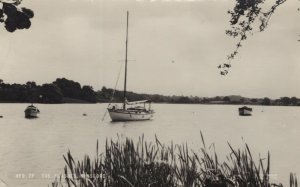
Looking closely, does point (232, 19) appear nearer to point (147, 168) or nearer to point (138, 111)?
point (147, 168)

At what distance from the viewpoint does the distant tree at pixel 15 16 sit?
8.11ft

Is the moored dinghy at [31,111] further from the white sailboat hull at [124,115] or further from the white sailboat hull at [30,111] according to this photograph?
the white sailboat hull at [124,115]

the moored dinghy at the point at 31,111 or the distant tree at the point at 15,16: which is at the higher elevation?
the distant tree at the point at 15,16

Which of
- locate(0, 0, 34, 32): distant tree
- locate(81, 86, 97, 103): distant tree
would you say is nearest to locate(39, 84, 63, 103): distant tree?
locate(81, 86, 97, 103): distant tree

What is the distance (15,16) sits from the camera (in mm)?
2508

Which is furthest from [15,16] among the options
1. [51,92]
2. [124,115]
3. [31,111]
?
[51,92]

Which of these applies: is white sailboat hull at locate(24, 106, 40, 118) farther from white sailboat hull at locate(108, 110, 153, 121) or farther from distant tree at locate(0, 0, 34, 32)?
distant tree at locate(0, 0, 34, 32)

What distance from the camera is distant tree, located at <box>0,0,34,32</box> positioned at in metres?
2.47

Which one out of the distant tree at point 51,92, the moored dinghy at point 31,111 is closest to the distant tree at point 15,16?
the moored dinghy at point 31,111

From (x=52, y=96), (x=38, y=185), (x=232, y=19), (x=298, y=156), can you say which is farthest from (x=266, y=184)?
(x=52, y=96)

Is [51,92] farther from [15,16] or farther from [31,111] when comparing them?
[15,16]

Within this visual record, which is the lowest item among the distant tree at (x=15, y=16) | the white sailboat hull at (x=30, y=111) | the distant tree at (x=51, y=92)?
the white sailboat hull at (x=30, y=111)

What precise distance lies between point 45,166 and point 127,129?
1620 inches

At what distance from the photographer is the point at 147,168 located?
7.41 m
